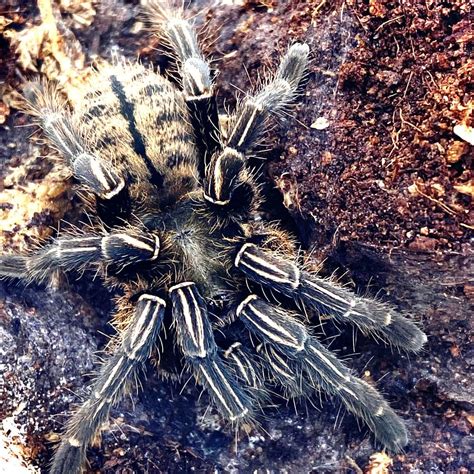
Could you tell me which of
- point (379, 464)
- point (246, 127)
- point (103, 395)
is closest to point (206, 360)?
point (103, 395)

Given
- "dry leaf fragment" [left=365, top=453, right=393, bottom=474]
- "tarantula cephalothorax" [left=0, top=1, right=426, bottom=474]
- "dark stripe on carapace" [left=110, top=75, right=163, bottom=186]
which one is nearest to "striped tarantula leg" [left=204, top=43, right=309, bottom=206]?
"tarantula cephalothorax" [left=0, top=1, right=426, bottom=474]

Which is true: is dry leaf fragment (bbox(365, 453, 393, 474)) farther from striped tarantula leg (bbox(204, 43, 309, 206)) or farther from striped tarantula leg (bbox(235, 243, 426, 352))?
striped tarantula leg (bbox(204, 43, 309, 206))

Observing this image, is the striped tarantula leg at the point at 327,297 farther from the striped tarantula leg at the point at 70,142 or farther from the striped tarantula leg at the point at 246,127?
the striped tarantula leg at the point at 70,142

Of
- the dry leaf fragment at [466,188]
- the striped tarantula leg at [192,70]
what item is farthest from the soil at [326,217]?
the striped tarantula leg at [192,70]

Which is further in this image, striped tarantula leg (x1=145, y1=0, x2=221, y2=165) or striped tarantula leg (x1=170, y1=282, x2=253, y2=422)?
striped tarantula leg (x1=145, y1=0, x2=221, y2=165)

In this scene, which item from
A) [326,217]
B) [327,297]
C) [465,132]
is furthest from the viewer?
[326,217]

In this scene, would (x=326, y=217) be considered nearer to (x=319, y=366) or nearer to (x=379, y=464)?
(x=319, y=366)

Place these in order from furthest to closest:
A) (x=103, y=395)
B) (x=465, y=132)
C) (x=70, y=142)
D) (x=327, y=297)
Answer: (x=70, y=142), (x=327, y=297), (x=103, y=395), (x=465, y=132)
